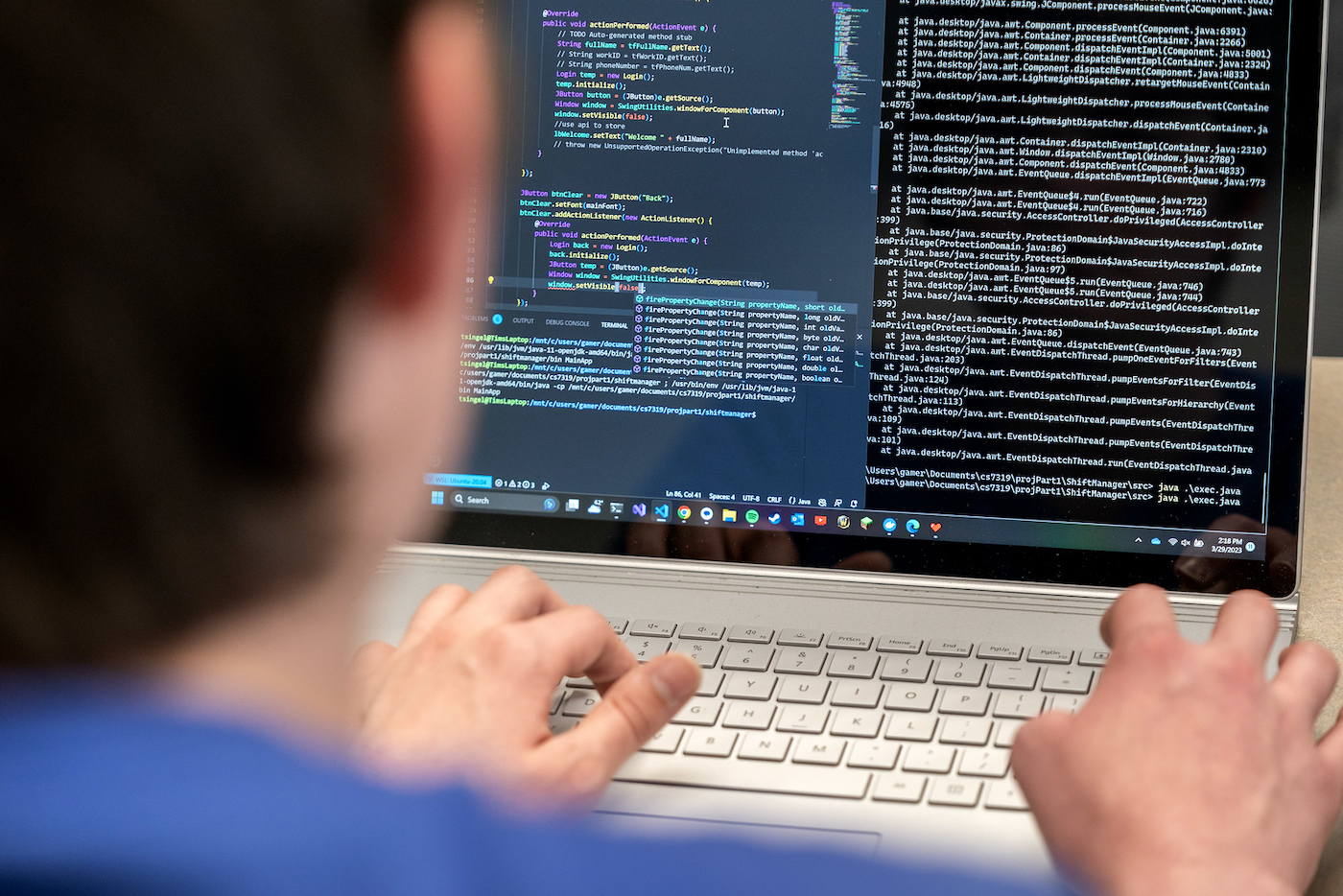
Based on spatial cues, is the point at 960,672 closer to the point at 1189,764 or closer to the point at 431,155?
the point at 1189,764

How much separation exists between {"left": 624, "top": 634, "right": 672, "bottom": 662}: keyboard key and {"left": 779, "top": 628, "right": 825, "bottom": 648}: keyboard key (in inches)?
3.4

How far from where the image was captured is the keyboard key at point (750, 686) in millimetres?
686

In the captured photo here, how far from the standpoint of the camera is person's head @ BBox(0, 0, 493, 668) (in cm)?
25

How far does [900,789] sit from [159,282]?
0.51 m

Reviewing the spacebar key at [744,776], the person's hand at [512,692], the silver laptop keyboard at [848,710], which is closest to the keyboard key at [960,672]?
the silver laptop keyboard at [848,710]

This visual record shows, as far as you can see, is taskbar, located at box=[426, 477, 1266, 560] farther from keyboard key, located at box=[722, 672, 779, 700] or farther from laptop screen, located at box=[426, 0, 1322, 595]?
keyboard key, located at box=[722, 672, 779, 700]

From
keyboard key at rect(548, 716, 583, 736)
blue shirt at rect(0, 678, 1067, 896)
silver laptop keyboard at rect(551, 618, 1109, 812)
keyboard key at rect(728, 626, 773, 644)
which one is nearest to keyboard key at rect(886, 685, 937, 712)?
silver laptop keyboard at rect(551, 618, 1109, 812)

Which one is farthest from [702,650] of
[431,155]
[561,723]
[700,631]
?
[431,155]

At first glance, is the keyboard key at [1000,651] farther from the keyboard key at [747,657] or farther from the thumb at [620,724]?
the thumb at [620,724]

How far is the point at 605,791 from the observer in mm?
599

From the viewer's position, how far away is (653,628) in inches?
30.0

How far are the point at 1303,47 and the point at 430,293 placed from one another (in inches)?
26.7

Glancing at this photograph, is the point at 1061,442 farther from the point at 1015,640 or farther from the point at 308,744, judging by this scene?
the point at 308,744

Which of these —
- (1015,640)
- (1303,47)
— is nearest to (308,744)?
(1015,640)
